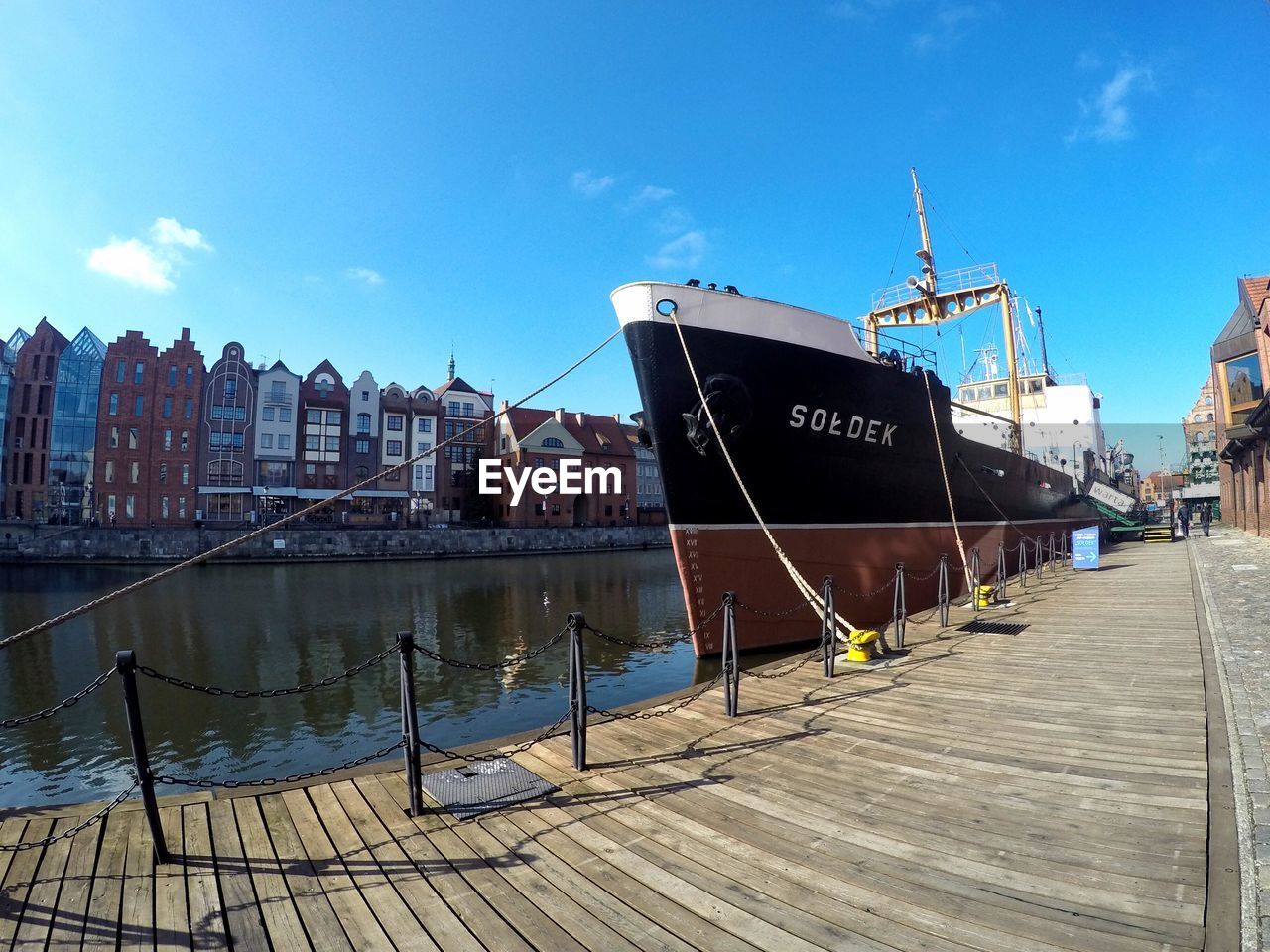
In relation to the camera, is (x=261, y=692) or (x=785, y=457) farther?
(x=785, y=457)

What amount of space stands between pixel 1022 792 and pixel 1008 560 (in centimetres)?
1695

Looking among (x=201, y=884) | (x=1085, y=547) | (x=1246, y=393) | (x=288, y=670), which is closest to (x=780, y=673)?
(x=201, y=884)

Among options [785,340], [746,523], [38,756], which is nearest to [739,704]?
[746,523]

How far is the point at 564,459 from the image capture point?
53.3 metres

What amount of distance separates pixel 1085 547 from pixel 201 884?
20.6 meters

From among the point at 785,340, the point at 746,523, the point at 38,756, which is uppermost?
the point at 785,340

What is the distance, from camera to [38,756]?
850 centimetres

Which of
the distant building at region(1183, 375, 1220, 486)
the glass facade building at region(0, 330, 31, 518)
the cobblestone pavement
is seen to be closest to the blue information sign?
the cobblestone pavement

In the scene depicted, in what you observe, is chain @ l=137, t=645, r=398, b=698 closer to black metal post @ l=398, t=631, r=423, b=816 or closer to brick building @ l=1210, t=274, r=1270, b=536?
black metal post @ l=398, t=631, r=423, b=816

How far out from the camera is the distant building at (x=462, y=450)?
175ft

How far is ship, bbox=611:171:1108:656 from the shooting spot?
1021 cm

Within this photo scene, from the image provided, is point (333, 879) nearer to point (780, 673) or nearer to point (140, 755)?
point (140, 755)

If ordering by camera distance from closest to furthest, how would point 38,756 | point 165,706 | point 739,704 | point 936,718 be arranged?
point 936,718
point 739,704
point 38,756
point 165,706

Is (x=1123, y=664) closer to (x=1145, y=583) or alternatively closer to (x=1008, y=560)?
(x=1145, y=583)
